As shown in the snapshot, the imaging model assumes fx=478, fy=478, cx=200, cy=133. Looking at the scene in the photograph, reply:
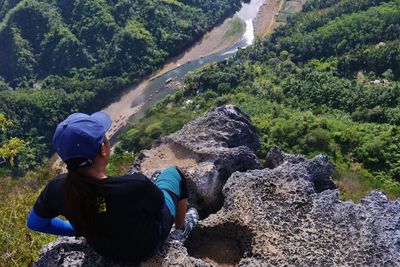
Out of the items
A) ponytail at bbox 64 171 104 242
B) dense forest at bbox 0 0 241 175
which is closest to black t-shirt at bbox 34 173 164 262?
ponytail at bbox 64 171 104 242

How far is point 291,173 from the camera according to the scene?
38.3 feet

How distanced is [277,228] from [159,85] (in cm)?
6385

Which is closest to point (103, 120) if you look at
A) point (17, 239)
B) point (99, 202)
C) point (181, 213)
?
point (99, 202)

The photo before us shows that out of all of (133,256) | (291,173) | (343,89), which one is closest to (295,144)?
(343,89)

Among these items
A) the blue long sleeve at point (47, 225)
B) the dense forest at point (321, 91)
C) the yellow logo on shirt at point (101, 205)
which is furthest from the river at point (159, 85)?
the yellow logo on shirt at point (101, 205)

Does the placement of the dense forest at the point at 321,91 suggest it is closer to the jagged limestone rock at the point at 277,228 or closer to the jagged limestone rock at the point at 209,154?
the jagged limestone rock at the point at 209,154

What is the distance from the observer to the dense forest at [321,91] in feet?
131

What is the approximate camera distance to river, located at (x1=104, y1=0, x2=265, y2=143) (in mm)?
67812

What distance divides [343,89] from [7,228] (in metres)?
47.2

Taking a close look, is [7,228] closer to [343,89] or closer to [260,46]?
[343,89]

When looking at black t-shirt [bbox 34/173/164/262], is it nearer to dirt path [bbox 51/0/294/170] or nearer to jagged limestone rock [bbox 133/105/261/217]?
jagged limestone rock [bbox 133/105/261/217]

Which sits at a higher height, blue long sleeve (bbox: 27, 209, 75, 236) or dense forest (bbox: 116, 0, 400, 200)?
blue long sleeve (bbox: 27, 209, 75, 236)

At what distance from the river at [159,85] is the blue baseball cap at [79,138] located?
56044 mm

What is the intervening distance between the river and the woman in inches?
2169
